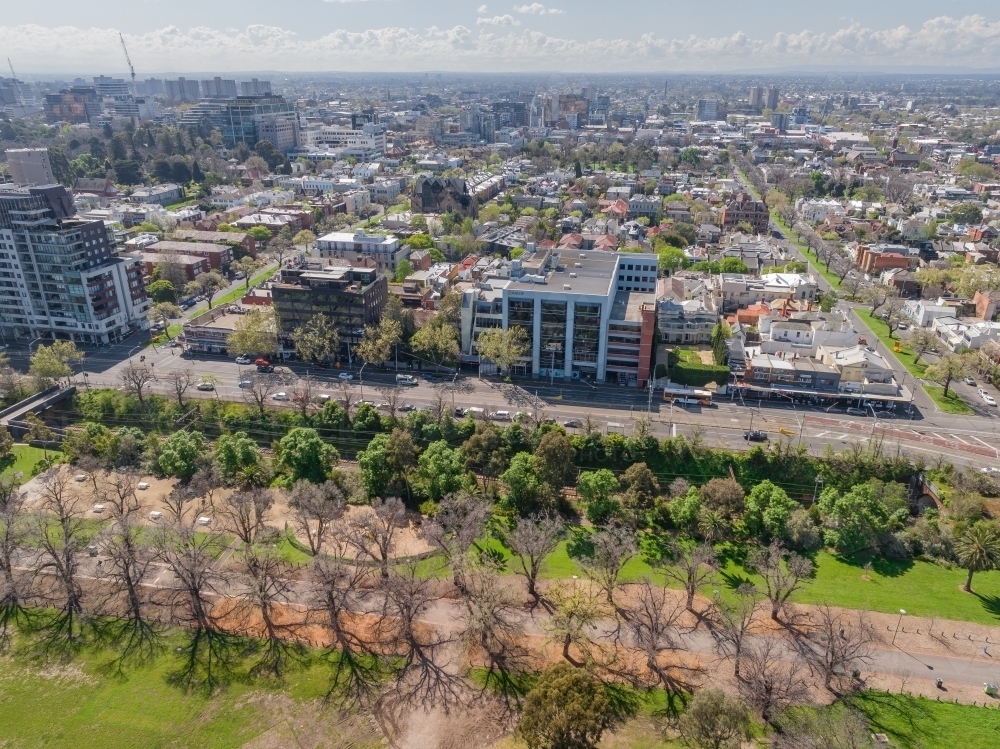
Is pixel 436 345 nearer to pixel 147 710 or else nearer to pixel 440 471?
pixel 440 471

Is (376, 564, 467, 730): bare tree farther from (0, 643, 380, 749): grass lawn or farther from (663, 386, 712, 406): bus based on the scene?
(663, 386, 712, 406): bus

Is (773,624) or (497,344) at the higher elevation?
(497,344)

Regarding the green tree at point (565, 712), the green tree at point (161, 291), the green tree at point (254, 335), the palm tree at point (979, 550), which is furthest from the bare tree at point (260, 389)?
the palm tree at point (979, 550)

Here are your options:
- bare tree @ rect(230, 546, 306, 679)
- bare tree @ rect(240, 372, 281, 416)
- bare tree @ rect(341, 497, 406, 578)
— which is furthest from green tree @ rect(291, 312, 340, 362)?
bare tree @ rect(230, 546, 306, 679)

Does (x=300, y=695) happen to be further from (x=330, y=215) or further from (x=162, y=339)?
(x=330, y=215)

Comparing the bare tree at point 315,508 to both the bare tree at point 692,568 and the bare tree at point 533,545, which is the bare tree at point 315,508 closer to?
the bare tree at point 533,545

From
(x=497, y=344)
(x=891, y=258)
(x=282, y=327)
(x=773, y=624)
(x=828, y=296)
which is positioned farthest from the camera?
(x=891, y=258)

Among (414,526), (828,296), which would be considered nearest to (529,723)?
(414,526)
